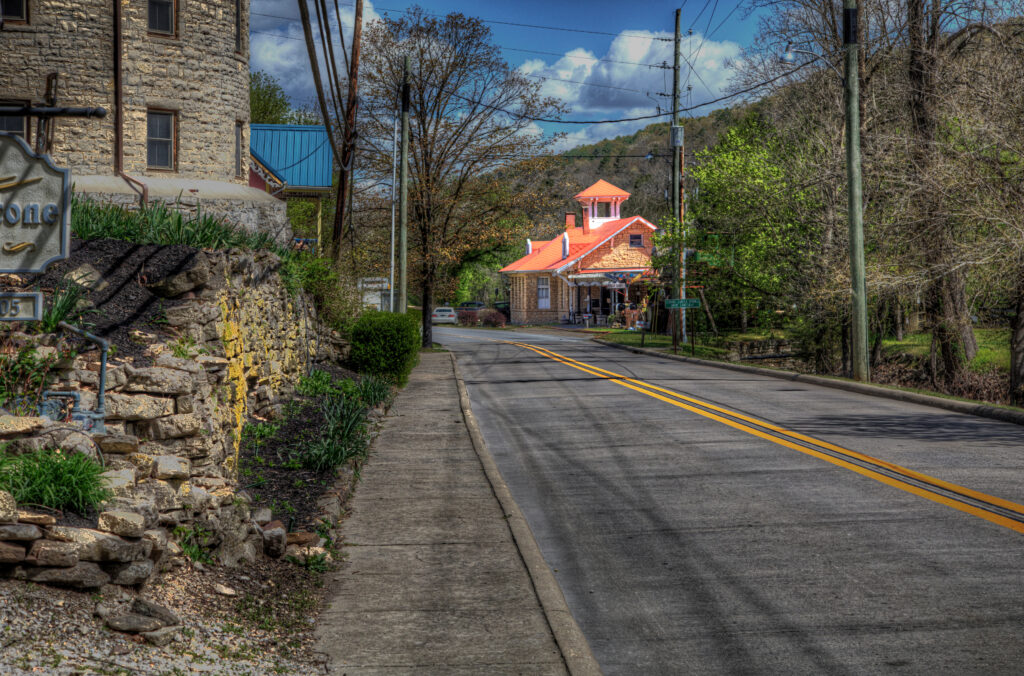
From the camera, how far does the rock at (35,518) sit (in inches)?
182

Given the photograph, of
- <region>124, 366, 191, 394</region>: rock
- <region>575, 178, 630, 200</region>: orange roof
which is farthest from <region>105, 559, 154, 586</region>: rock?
<region>575, 178, 630, 200</region>: orange roof

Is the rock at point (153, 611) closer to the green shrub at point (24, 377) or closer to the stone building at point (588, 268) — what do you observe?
the green shrub at point (24, 377)

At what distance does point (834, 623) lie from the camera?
543 cm

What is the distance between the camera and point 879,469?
973 cm

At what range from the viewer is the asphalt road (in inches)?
203

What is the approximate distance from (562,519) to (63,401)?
14.0 feet

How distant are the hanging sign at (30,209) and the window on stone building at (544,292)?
62287mm

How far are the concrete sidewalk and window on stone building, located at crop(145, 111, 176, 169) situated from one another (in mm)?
16423

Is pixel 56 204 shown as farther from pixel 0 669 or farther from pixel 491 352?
pixel 491 352

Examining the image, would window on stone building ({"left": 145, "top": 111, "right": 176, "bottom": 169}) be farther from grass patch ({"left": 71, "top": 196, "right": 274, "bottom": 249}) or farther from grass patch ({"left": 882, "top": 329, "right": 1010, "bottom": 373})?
grass patch ({"left": 882, "top": 329, "right": 1010, "bottom": 373})

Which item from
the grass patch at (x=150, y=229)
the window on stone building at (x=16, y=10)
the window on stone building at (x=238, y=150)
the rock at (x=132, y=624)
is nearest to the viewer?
the rock at (x=132, y=624)

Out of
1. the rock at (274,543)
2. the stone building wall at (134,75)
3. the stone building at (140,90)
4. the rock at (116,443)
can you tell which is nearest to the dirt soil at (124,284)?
the rock at (116,443)

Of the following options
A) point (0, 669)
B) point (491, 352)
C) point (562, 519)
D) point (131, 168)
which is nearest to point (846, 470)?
point (562, 519)

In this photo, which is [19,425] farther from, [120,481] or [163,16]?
[163,16]
